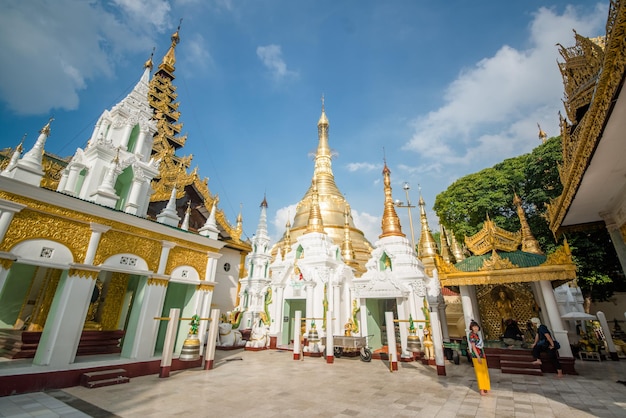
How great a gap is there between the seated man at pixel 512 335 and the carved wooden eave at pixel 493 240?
2495 millimetres

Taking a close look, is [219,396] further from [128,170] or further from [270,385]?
[128,170]

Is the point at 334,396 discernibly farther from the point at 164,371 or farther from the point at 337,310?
the point at 337,310

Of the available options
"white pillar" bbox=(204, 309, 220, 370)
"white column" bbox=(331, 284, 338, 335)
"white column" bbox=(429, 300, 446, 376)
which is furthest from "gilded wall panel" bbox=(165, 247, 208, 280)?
"white column" bbox=(429, 300, 446, 376)

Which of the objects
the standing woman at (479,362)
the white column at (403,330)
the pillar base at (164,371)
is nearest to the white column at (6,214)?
the pillar base at (164,371)

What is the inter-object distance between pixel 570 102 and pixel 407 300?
853 centimetres

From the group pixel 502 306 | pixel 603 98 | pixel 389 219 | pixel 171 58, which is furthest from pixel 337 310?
pixel 171 58

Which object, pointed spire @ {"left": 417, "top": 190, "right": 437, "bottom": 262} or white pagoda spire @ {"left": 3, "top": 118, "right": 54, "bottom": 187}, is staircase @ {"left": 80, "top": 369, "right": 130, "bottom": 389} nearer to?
white pagoda spire @ {"left": 3, "top": 118, "right": 54, "bottom": 187}

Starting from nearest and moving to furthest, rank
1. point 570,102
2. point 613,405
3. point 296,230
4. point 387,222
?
point 613,405 → point 570,102 → point 387,222 → point 296,230

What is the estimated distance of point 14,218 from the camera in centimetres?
577

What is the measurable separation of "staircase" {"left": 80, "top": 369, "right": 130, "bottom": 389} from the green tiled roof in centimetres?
1034

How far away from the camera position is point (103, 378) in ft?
20.6

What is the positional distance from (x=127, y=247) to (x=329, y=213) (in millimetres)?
19176

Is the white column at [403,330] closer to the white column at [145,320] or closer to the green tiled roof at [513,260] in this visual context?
the green tiled roof at [513,260]

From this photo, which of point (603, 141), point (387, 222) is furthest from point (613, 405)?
point (387, 222)
